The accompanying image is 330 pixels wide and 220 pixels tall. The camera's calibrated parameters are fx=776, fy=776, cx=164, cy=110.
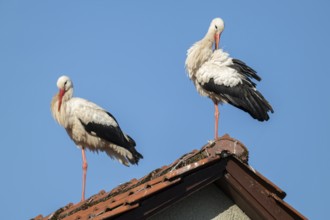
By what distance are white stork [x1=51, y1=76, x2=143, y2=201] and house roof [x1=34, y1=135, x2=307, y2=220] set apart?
5.85 meters

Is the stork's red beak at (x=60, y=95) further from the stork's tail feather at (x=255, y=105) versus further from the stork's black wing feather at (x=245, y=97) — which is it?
the stork's tail feather at (x=255, y=105)

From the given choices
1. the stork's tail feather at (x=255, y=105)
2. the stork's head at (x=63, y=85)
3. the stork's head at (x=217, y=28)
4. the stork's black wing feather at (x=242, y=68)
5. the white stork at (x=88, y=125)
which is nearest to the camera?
Answer: the stork's tail feather at (x=255, y=105)

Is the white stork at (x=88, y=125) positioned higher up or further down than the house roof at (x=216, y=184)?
higher up

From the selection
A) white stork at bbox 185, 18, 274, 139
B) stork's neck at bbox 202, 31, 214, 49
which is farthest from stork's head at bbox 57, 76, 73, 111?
stork's neck at bbox 202, 31, 214, 49

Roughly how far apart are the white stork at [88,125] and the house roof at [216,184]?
5.85m

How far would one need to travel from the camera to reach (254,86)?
10.1 meters

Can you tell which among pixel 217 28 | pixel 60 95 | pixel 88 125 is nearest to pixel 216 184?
pixel 217 28

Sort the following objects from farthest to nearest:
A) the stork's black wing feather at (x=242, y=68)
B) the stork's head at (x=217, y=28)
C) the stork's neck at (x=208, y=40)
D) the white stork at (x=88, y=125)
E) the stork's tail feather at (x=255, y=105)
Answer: the white stork at (x=88, y=125), the stork's head at (x=217, y=28), the stork's neck at (x=208, y=40), the stork's black wing feather at (x=242, y=68), the stork's tail feather at (x=255, y=105)

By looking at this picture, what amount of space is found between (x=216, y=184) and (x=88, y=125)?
239 inches

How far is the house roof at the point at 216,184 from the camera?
4.80 metres

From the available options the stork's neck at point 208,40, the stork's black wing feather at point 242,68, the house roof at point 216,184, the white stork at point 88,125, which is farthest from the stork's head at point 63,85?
the house roof at point 216,184

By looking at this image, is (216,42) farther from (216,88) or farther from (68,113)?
(68,113)

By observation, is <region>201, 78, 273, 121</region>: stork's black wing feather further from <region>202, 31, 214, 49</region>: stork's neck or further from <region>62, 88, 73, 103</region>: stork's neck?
<region>62, 88, 73, 103</region>: stork's neck

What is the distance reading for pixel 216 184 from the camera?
5336mm
